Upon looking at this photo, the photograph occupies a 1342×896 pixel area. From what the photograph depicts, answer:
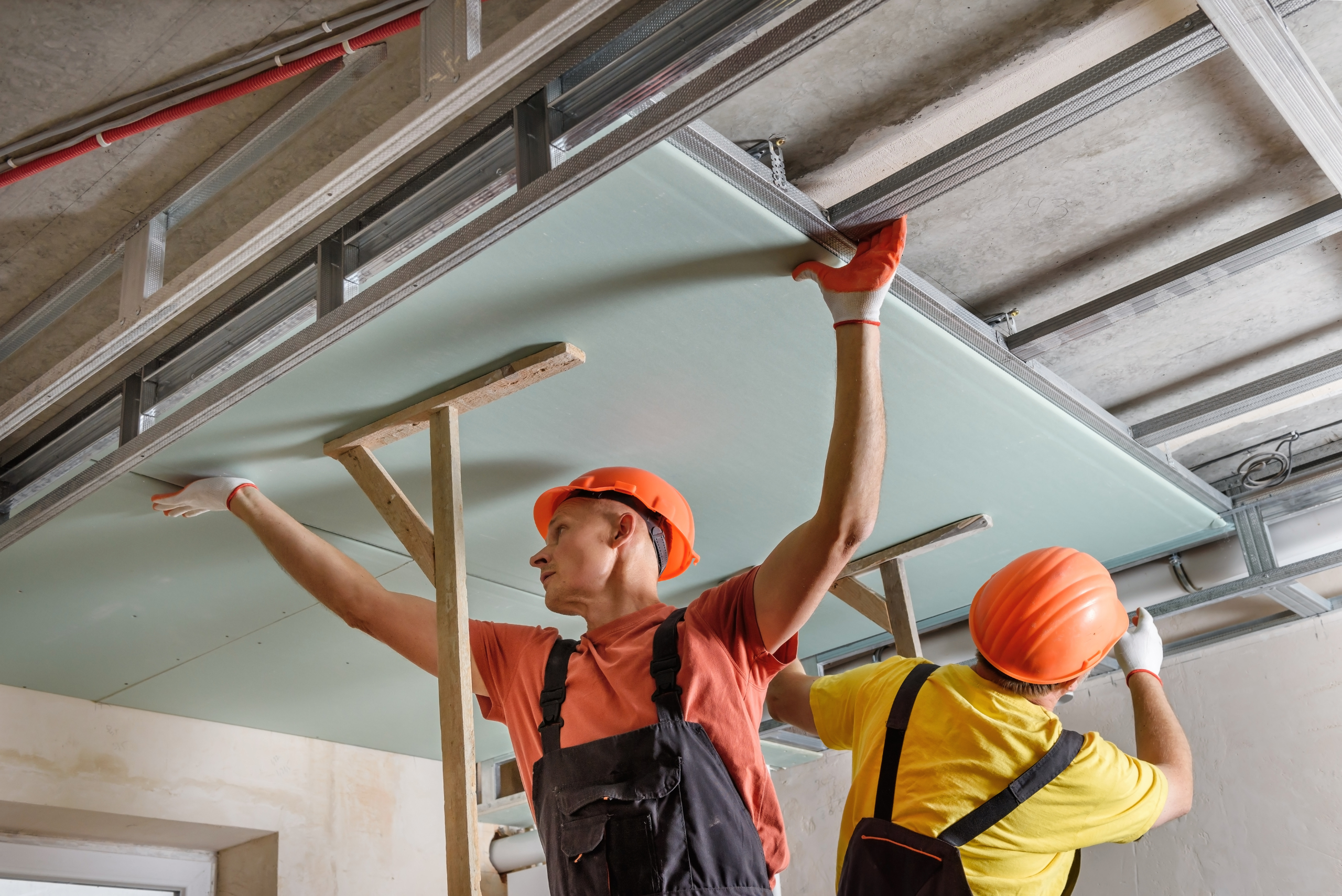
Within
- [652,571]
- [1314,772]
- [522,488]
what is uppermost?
[522,488]

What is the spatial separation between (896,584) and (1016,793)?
172cm

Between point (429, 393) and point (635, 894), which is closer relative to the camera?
point (635, 894)

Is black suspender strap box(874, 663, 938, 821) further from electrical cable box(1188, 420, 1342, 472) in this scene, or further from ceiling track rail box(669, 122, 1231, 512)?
electrical cable box(1188, 420, 1342, 472)

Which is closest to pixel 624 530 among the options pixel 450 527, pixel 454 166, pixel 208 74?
pixel 450 527

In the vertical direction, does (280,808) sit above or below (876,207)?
below

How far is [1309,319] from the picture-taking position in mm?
3549

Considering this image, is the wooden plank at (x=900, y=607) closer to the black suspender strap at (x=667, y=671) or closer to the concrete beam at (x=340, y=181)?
the black suspender strap at (x=667, y=671)

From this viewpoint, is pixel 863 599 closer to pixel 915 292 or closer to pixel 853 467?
pixel 915 292

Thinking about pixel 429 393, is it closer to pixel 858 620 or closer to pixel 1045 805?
pixel 1045 805

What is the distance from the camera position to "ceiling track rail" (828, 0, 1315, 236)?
6.91 feet

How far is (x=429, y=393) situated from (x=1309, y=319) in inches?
109

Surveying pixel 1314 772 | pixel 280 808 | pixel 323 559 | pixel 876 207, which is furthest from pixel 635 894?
pixel 280 808

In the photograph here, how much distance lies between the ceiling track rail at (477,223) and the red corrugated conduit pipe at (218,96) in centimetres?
25

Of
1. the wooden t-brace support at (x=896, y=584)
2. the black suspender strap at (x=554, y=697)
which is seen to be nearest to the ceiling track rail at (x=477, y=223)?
the black suspender strap at (x=554, y=697)
